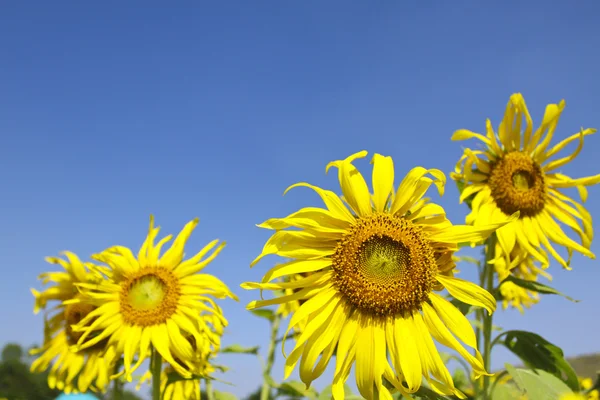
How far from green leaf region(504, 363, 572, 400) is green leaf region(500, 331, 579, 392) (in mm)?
180

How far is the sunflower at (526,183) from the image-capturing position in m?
4.62

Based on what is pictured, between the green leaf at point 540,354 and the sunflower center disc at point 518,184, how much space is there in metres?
0.98

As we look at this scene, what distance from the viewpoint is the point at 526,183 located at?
479 cm

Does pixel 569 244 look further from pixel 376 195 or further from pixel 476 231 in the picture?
pixel 376 195

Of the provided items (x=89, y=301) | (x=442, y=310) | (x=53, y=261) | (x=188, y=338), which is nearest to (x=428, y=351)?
(x=442, y=310)

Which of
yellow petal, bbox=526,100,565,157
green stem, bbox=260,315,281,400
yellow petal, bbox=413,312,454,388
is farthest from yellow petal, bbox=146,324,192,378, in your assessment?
yellow petal, bbox=526,100,565,157

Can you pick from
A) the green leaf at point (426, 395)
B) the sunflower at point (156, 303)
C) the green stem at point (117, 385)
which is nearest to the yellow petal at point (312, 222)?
the green leaf at point (426, 395)

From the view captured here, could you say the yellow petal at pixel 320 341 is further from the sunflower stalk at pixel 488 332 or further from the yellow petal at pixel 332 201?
the sunflower stalk at pixel 488 332

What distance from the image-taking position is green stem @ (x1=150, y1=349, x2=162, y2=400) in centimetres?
438

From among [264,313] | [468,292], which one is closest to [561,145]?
[468,292]

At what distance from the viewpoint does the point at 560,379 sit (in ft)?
14.2

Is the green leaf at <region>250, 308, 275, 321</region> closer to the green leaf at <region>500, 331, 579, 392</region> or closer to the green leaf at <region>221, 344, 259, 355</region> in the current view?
the green leaf at <region>221, 344, 259, 355</region>

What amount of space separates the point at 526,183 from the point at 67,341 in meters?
4.62

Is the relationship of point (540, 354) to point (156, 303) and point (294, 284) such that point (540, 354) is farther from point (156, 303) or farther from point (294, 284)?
point (156, 303)
